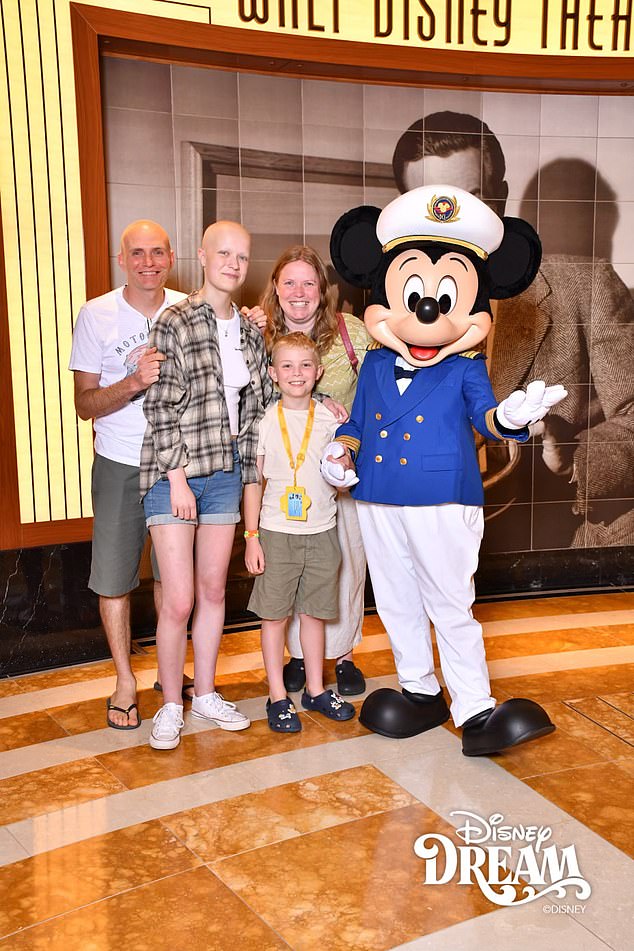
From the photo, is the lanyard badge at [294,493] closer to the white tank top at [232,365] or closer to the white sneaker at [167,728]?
the white tank top at [232,365]

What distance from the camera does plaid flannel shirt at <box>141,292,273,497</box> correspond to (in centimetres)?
294

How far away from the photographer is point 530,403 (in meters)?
2.64

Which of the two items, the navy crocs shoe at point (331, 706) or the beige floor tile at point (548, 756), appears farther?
the navy crocs shoe at point (331, 706)

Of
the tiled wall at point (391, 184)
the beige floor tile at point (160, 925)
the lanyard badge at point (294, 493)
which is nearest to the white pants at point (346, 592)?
the lanyard badge at point (294, 493)

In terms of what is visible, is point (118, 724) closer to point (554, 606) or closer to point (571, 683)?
point (571, 683)

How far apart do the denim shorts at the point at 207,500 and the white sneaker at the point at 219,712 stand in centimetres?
61

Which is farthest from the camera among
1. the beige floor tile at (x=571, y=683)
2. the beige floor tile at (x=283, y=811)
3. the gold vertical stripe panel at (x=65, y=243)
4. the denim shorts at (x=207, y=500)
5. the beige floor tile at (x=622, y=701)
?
the gold vertical stripe panel at (x=65, y=243)

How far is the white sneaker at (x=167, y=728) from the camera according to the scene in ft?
10.0

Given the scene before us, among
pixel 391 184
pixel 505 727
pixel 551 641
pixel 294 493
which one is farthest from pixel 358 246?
pixel 551 641

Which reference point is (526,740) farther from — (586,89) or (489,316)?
(586,89)

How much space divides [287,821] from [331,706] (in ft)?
2.15

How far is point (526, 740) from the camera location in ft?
9.51

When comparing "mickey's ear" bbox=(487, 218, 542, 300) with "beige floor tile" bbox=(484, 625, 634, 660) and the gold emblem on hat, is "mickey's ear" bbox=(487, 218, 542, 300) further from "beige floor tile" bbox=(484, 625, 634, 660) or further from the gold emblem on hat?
"beige floor tile" bbox=(484, 625, 634, 660)

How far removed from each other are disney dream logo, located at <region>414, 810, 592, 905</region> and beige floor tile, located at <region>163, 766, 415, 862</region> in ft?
0.80
